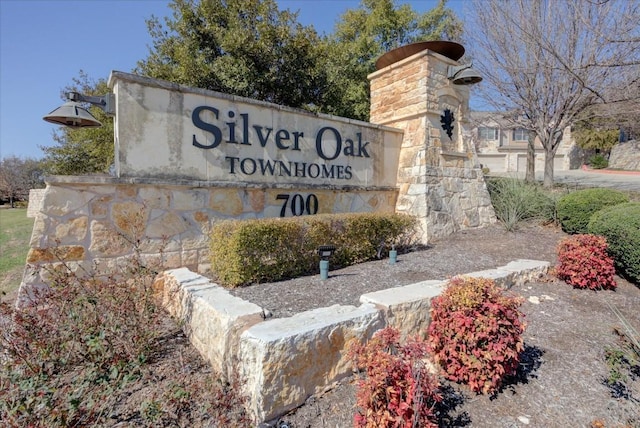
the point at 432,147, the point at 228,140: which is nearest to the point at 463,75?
the point at 432,147

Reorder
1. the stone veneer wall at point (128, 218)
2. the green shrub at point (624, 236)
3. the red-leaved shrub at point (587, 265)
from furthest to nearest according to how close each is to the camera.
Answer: the green shrub at point (624, 236) < the red-leaved shrub at point (587, 265) < the stone veneer wall at point (128, 218)

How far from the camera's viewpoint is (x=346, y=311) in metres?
2.48

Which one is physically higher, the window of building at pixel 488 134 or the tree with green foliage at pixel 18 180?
the window of building at pixel 488 134

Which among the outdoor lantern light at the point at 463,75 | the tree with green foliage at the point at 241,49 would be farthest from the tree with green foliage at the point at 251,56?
the outdoor lantern light at the point at 463,75

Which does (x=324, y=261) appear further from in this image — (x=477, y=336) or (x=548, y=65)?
(x=548, y=65)

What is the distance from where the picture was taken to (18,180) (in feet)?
71.8

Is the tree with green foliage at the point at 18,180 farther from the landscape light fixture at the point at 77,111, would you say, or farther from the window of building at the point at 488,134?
the window of building at the point at 488,134

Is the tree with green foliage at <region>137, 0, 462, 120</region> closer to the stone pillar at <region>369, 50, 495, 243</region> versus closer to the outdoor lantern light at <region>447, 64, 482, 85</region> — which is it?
the stone pillar at <region>369, 50, 495, 243</region>

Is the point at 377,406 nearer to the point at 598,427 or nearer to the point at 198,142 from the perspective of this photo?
the point at 598,427

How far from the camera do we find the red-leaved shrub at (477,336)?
2.23m

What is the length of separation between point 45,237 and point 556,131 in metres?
11.9

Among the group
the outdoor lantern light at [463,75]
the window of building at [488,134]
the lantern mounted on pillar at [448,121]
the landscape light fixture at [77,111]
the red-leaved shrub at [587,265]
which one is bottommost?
the red-leaved shrub at [587,265]

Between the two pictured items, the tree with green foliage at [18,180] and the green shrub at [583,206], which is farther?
the tree with green foliage at [18,180]

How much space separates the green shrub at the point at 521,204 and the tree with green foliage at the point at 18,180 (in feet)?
82.8
